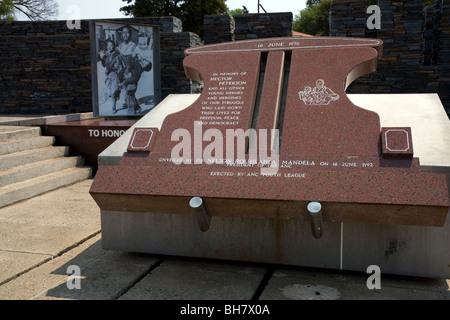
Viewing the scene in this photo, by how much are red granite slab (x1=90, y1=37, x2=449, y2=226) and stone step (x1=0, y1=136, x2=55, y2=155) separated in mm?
3157

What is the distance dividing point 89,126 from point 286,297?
4.47 m

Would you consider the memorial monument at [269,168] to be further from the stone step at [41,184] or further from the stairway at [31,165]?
the stairway at [31,165]

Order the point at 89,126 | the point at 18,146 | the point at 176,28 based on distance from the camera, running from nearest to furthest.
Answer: the point at 18,146
the point at 89,126
the point at 176,28

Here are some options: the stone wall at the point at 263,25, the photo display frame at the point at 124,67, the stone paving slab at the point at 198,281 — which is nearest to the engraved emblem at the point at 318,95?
the stone paving slab at the point at 198,281

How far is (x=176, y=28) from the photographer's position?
9.98 metres

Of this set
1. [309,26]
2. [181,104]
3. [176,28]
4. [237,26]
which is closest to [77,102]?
[176,28]

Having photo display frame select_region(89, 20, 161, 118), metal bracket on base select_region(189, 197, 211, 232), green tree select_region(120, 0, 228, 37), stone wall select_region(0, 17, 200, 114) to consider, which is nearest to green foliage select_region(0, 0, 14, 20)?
green tree select_region(120, 0, 228, 37)

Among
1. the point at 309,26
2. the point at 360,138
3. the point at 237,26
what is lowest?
the point at 360,138

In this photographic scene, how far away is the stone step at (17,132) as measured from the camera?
583cm

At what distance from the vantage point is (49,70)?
9977mm

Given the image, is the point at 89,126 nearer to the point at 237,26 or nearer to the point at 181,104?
the point at 181,104

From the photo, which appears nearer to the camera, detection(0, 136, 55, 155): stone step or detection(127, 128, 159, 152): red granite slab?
detection(127, 128, 159, 152): red granite slab

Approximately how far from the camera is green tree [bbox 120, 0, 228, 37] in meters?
24.9

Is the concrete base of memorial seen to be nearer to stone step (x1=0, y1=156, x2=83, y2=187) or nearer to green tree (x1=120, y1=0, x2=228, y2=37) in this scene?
stone step (x1=0, y1=156, x2=83, y2=187)
